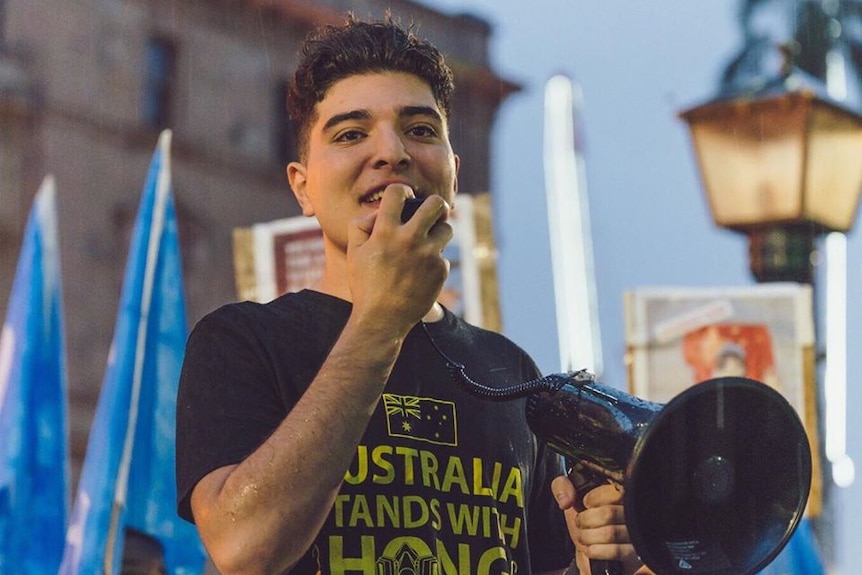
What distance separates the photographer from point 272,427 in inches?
94.5

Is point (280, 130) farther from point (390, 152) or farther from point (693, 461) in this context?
point (693, 461)

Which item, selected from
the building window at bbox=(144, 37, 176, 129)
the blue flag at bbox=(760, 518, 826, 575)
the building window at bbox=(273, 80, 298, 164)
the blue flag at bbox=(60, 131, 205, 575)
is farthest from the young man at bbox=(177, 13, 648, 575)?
the building window at bbox=(273, 80, 298, 164)

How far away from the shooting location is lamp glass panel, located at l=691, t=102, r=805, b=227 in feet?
16.0

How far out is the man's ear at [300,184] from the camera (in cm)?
277

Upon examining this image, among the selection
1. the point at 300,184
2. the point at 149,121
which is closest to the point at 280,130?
the point at 149,121

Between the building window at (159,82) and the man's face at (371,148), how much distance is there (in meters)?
19.1

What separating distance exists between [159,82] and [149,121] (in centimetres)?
56

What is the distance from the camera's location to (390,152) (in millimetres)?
2545

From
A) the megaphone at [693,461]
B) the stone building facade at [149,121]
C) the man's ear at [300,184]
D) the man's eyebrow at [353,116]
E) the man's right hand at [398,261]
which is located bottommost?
the megaphone at [693,461]

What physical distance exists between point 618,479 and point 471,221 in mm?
4965

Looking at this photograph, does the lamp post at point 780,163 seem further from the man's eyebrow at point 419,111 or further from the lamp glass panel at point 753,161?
the man's eyebrow at point 419,111

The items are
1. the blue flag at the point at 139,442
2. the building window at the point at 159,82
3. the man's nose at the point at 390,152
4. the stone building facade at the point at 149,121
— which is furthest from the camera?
the building window at the point at 159,82

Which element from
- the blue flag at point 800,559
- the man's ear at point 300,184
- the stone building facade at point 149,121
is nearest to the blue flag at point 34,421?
the blue flag at point 800,559

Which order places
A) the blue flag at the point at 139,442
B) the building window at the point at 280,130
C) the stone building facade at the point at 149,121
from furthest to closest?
the building window at the point at 280,130 → the stone building facade at the point at 149,121 → the blue flag at the point at 139,442
